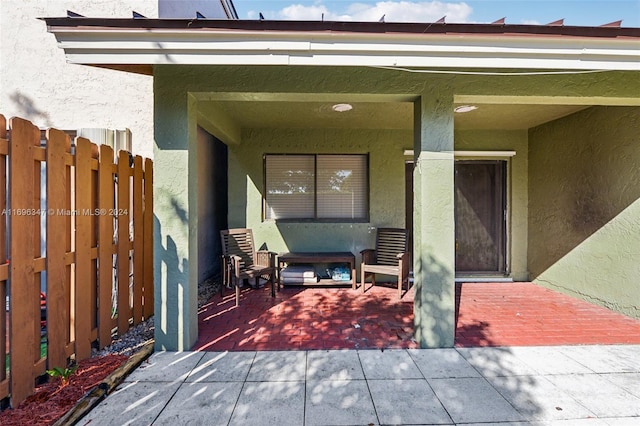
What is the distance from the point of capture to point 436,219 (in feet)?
9.95

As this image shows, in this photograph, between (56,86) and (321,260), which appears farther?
(321,260)

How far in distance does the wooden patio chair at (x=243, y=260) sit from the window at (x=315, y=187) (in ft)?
2.29

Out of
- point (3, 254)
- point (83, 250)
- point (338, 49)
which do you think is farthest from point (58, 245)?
point (338, 49)

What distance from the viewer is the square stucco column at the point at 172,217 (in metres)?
2.94

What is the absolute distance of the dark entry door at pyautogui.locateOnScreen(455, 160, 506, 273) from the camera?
5840 mm

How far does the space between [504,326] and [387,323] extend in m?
1.40

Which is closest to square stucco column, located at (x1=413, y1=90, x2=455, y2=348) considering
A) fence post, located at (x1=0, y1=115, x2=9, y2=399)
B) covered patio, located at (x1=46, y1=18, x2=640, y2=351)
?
covered patio, located at (x1=46, y1=18, x2=640, y2=351)

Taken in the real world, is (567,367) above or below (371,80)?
below

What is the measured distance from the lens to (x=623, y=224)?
3953 millimetres

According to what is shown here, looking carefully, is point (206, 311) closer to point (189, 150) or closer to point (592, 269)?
point (189, 150)

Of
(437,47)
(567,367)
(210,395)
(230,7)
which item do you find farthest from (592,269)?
(230,7)

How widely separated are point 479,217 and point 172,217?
219 inches

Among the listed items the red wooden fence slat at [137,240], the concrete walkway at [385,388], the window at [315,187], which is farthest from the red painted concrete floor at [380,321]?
the window at [315,187]

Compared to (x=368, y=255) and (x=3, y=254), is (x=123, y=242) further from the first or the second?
(x=368, y=255)
